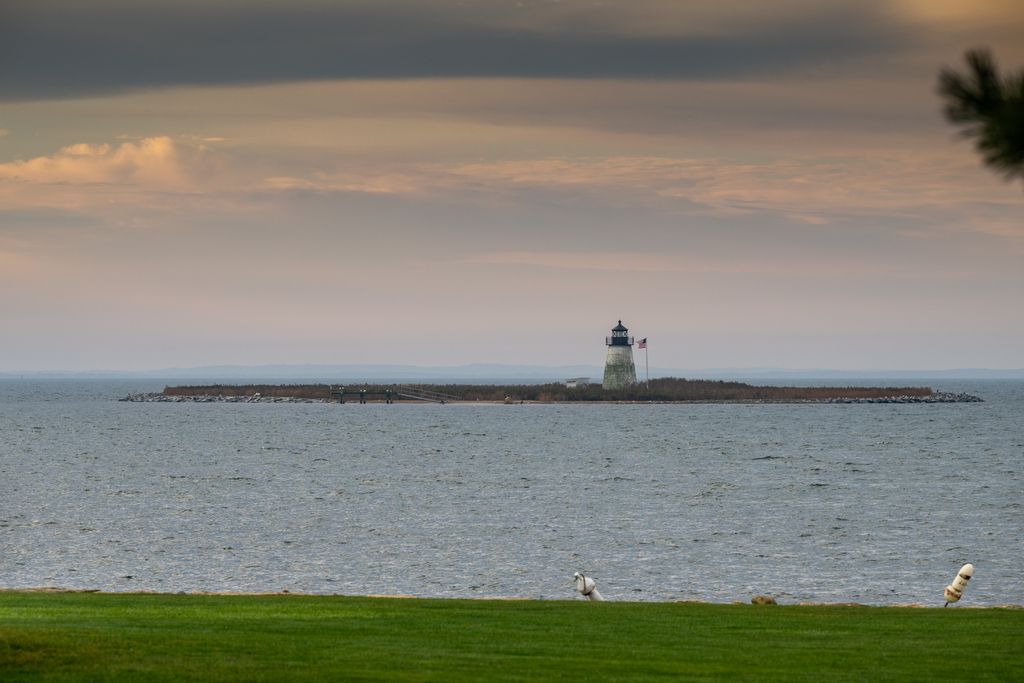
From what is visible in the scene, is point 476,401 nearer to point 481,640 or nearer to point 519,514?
point 519,514

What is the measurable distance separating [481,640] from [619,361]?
131 m

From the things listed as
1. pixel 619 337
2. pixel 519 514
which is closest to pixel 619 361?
pixel 619 337

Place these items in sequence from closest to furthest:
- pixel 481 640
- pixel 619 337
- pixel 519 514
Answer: pixel 481 640
pixel 519 514
pixel 619 337

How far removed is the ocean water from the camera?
99.5 ft

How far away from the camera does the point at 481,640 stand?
49.8ft

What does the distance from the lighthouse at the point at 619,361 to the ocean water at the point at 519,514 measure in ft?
115

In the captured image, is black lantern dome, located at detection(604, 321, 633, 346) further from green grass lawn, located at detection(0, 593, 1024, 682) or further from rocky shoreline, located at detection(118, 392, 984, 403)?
green grass lawn, located at detection(0, 593, 1024, 682)

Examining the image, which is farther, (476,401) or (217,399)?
(217,399)

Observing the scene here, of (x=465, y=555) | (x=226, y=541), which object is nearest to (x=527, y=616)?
(x=465, y=555)

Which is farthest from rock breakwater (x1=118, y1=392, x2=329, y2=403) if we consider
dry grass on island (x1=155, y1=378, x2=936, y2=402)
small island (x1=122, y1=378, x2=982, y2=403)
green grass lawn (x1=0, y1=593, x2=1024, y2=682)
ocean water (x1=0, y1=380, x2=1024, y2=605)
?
green grass lawn (x1=0, y1=593, x2=1024, y2=682)

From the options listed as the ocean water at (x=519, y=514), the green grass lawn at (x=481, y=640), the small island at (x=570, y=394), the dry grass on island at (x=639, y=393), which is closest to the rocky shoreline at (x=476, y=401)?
the small island at (x=570, y=394)

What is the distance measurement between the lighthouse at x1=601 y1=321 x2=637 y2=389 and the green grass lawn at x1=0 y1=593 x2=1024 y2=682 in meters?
119

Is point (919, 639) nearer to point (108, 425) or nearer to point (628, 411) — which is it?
point (108, 425)

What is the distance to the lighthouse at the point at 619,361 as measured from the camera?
454ft
